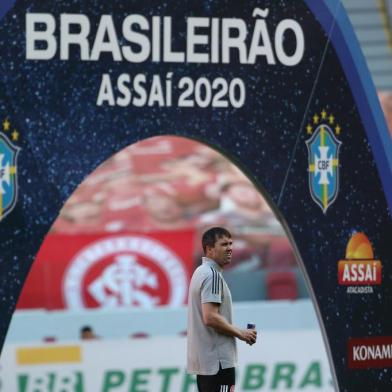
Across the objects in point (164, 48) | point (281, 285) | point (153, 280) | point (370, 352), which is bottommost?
point (370, 352)

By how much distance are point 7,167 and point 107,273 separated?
7567 mm

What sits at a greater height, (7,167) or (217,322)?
(7,167)

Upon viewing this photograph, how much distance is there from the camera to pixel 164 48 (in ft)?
21.8

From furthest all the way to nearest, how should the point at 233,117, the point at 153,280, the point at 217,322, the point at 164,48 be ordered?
the point at 153,280
the point at 233,117
the point at 164,48
the point at 217,322

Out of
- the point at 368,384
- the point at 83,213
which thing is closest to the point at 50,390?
→ the point at 368,384

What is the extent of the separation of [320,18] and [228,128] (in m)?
0.87

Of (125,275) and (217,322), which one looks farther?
(125,275)

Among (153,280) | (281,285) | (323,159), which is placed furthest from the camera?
(281,285)

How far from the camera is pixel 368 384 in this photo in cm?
724

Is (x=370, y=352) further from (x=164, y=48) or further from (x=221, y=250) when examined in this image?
(x=164, y=48)

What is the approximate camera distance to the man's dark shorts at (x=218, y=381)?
6363mm

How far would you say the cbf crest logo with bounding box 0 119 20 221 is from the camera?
21.0 ft

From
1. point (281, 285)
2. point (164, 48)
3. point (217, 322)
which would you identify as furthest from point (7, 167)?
point (281, 285)

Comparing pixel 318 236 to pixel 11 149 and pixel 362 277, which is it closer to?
pixel 362 277
